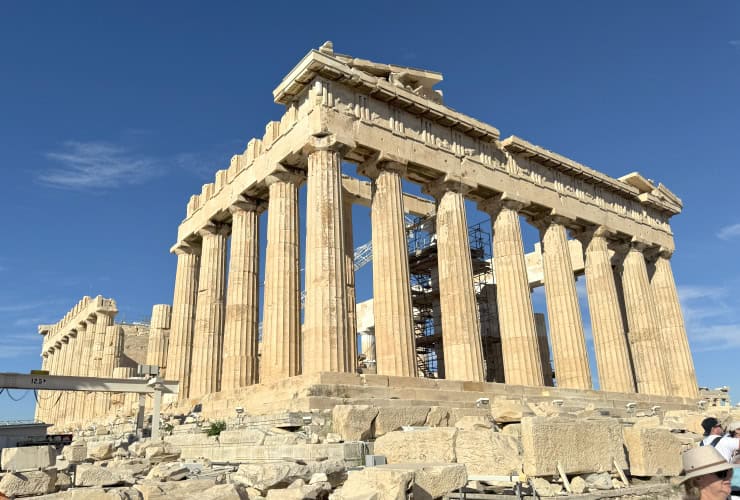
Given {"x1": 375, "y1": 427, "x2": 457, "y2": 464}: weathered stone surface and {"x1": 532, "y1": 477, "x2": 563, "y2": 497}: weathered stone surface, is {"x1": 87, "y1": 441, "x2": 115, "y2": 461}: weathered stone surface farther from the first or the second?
{"x1": 532, "y1": 477, "x2": 563, "y2": 497}: weathered stone surface

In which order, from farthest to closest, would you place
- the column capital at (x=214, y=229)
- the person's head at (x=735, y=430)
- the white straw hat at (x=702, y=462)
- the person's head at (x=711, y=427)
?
the column capital at (x=214, y=229)
the person's head at (x=711, y=427)
the person's head at (x=735, y=430)
the white straw hat at (x=702, y=462)

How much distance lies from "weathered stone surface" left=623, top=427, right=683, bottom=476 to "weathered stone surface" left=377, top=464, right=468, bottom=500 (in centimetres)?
373

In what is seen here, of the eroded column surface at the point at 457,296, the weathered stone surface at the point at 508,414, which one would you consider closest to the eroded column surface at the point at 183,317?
the eroded column surface at the point at 457,296

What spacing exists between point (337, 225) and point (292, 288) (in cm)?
324

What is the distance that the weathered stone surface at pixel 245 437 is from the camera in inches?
515

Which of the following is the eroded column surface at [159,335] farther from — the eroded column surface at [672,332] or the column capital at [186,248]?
the eroded column surface at [672,332]

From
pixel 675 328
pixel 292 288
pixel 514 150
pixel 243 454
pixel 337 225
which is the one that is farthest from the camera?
pixel 675 328

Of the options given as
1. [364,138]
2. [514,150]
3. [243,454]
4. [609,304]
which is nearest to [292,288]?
[364,138]

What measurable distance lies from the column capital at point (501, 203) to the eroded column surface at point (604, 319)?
5973 mm

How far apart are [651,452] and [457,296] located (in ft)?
42.4

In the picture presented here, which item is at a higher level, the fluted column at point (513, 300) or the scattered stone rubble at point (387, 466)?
the fluted column at point (513, 300)

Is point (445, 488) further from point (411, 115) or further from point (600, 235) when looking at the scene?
point (600, 235)

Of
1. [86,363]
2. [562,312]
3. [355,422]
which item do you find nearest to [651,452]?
[355,422]

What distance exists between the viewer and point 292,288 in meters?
22.1
